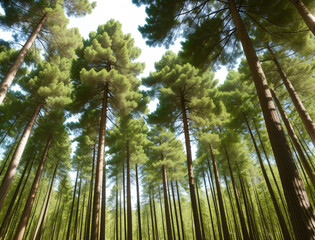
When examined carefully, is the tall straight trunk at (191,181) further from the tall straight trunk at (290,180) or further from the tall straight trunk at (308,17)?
the tall straight trunk at (308,17)

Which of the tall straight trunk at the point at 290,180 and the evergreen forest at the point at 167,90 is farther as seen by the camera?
the evergreen forest at the point at 167,90

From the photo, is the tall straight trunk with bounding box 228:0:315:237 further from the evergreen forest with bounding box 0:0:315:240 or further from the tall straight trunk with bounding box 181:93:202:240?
the tall straight trunk with bounding box 181:93:202:240

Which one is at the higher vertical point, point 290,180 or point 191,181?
point 191,181

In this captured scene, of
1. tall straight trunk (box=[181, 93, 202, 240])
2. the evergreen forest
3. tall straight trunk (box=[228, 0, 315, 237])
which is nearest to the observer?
tall straight trunk (box=[228, 0, 315, 237])

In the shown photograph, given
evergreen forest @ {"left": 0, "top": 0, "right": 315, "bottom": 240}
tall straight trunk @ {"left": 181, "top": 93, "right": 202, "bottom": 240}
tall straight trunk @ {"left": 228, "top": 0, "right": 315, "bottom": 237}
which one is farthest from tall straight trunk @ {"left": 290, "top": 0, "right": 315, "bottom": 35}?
tall straight trunk @ {"left": 181, "top": 93, "right": 202, "bottom": 240}

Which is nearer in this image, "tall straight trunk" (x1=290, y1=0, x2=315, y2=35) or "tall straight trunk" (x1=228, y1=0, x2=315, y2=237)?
"tall straight trunk" (x1=228, y1=0, x2=315, y2=237)

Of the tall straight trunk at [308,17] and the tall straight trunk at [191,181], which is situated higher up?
the tall straight trunk at [308,17]

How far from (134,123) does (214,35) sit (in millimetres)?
8477

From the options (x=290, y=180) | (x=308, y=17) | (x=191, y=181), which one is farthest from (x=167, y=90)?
(x=290, y=180)

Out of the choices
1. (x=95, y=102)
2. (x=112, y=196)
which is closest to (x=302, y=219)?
(x=95, y=102)

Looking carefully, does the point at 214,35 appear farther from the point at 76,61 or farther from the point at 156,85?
the point at 76,61

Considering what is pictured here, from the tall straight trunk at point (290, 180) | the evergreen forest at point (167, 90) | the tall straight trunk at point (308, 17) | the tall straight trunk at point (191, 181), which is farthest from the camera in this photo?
the tall straight trunk at point (191, 181)

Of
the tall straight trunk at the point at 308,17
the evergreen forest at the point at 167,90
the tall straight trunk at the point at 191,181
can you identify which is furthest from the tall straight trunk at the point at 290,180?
the tall straight trunk at the point at 191,181

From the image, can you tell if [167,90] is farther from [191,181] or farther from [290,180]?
[290,180]
